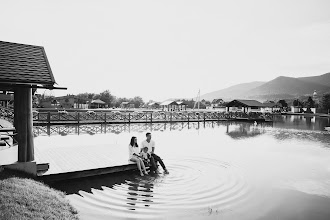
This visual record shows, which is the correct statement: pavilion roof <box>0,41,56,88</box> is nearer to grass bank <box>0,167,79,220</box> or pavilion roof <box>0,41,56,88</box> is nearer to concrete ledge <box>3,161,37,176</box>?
concrete ledge <box>3,161,37,176</box>

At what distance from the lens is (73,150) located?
1063cm

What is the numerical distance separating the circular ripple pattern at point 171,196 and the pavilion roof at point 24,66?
3.23m

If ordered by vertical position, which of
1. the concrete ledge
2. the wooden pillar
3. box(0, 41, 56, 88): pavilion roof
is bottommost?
the concrete ledge

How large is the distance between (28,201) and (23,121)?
7.95 ft

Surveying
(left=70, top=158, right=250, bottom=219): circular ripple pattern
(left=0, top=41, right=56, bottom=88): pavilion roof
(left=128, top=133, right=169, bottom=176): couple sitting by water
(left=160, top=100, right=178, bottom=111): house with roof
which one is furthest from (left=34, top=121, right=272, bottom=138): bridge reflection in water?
(left=160, top=100, right=178, bottom=111): house with roof

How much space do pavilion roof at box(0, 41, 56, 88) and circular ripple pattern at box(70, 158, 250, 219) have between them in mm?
3233

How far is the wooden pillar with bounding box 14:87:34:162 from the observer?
6633 mm

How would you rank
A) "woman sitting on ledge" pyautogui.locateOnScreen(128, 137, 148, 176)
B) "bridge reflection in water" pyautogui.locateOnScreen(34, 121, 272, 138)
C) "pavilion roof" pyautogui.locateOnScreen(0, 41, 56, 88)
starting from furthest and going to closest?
1. "bridge reflection in water" pyautogui.locateOnScreen(34, 121, 272, 138)
2. "woman sitting on ledge" pyautogui.locateOnScreen(128, 137, 148, 176)
3. "pavilion roof" pyautogui.locateOnScreen(0, 41, 56, 88)

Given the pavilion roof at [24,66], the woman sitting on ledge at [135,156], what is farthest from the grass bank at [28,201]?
the woman sitting on ledge at [135,156]

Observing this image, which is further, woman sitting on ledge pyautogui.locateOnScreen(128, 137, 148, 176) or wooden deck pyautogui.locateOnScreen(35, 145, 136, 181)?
woman sitting on ledge pyautogui.locateOnScreen(128, 137, 148, 176)

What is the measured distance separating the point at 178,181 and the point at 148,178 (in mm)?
974

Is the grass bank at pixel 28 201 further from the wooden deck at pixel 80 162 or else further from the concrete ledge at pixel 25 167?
the wooden deck at pixel 80 162

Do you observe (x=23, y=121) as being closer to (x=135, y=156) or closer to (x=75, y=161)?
(x=75, y=161)

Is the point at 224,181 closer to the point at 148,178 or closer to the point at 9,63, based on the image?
the point at 148,178
